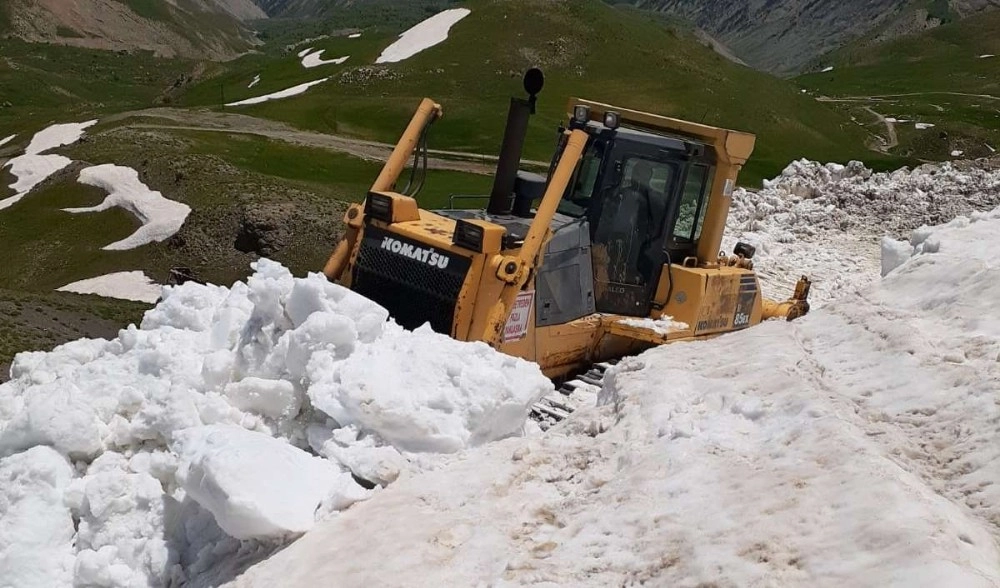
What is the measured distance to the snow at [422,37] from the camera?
62.6 m

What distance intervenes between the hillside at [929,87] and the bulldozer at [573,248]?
48782mm

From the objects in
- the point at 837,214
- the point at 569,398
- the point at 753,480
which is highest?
the point at 837,214

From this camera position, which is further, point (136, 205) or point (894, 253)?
point (136, 205)

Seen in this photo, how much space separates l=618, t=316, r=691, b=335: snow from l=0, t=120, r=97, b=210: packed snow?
2884cm

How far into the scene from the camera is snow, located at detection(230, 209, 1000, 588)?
387 centimetres

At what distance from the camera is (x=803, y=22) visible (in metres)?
173

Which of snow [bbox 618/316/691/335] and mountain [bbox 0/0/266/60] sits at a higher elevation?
mountain [bbox 0/0/266/60]

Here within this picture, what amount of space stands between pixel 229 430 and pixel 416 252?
344 cm

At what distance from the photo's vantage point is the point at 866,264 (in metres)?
17.1

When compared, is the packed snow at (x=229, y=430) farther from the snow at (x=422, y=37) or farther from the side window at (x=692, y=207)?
the snow at (x=422, y=37)

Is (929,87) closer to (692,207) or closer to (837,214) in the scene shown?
(837,214)

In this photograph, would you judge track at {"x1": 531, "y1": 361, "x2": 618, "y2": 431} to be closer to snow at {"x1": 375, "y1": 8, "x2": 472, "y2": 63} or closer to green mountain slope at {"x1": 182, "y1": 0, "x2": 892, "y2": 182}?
green mountain slope at {"x1": 182, "y1": 0, "x2": 892, "y2": 182}

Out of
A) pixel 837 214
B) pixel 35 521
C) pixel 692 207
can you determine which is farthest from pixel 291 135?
pixel 35 521

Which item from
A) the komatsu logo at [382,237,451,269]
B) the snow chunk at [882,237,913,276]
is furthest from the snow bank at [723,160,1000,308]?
the komatsu logo at [382,237,451,269]
